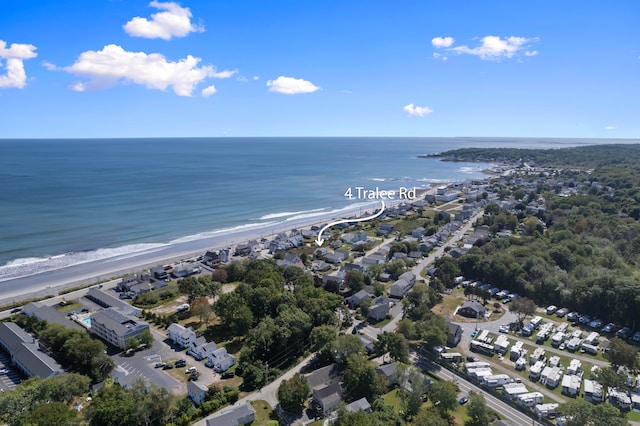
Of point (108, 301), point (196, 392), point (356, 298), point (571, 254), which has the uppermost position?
point (571, 254)

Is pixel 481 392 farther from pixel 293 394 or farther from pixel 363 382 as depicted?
pixel 293 394

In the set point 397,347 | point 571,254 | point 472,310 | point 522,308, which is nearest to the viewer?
point 397,347

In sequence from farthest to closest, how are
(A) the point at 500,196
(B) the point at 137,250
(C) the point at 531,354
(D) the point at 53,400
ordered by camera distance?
(A) the point at 500,196, (B) the point at 137,250, (C) the point at 531,354, (D) the point at 53,400

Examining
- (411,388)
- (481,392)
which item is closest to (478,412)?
(411,388)

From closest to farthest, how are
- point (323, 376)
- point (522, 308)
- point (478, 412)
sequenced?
point (478, 412) → point (323, 376) → point (522, 308)

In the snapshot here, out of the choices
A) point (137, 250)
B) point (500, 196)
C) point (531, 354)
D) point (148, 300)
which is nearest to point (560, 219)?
point (500, 196)

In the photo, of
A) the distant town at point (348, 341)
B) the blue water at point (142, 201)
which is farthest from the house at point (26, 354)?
the blue water at point (142, 201)

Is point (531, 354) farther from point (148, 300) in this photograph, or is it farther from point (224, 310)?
point (148, 300)

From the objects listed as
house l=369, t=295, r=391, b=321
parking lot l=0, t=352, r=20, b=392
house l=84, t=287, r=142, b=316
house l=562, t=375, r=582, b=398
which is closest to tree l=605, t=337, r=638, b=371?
house l=562, t=375, r=582, b=398
